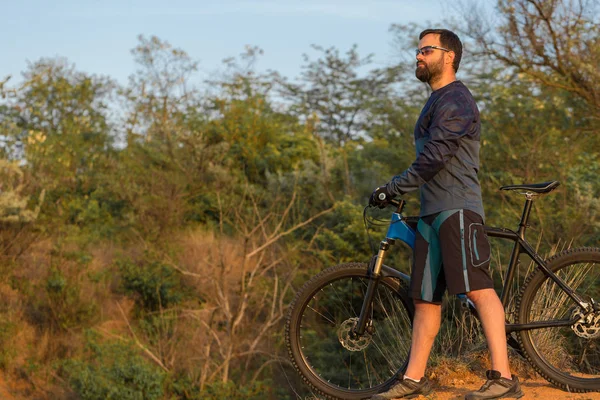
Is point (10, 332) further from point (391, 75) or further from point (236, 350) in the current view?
point (391, 75)

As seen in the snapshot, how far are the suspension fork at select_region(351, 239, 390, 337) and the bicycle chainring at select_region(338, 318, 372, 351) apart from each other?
0.14 feet

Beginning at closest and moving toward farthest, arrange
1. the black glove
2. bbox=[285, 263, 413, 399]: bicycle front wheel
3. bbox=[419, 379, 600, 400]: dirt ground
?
the black glove → bbox=[419, 379, 600, 400]: dirt ground → bbox=[285, 263, 413, 399]: bicycle front wheel

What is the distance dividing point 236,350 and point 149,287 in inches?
159

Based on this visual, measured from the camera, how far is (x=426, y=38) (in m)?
4.26

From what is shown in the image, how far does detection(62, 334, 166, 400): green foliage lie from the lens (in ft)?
46.4

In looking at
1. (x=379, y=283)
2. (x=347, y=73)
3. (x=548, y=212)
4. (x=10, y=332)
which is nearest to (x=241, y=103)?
(x=347, y=73)

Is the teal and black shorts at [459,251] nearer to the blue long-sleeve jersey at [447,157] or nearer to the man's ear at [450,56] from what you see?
the blue long-sleeve jersey at [447,157]

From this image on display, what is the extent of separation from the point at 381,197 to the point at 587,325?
4.59ft

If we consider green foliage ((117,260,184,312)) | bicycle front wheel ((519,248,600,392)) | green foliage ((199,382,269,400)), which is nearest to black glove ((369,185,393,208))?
bicycle front wheel ((519,248,600,392))

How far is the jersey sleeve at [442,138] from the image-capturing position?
4.06 meters

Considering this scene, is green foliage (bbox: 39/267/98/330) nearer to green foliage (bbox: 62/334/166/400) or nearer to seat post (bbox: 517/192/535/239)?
green foliage (bbox: 62/334/166/400)

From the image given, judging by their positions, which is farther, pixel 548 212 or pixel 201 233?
pixel 201 233

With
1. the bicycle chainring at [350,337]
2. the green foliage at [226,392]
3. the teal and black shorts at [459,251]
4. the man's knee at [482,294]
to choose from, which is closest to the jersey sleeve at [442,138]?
the teal and black shorts at [459,251]

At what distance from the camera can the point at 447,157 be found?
4078 millimetres
